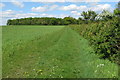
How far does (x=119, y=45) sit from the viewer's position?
8.20 meters

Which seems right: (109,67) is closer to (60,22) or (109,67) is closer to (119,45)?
(119,45)

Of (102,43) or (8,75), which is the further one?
(102,43)

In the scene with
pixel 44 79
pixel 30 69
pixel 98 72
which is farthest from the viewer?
pixel 30 69

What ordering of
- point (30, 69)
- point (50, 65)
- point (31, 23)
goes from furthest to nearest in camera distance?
point (31, 23) → point (50, 65) → point (30, 69)

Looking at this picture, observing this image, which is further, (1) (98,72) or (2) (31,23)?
(2) (31,23)

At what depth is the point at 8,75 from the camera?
6.84m

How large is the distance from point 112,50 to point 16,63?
4.61 metres

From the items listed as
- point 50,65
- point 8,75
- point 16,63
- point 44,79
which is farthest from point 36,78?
point 16,63

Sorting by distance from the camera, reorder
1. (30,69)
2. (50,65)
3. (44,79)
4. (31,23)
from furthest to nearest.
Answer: (31,23), (50,65), (30,69), (44,79)

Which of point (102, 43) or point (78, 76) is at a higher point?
point (102, 43)

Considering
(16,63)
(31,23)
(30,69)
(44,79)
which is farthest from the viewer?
(31,23)

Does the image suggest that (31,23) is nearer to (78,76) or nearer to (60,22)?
(60,22)

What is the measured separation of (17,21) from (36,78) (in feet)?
388

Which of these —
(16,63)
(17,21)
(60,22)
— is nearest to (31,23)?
(17,21)
